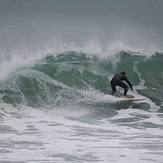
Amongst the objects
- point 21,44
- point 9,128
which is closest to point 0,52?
point 21,44

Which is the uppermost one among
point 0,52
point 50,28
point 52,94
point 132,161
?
point 50,28

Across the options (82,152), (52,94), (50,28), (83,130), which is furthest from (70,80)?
(50,28)

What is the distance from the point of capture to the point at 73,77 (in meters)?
22.7

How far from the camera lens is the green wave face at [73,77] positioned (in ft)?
66.5

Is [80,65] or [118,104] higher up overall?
[80,65]

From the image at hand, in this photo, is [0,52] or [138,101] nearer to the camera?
[138,101]

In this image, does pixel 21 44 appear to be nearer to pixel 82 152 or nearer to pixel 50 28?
pixel 50 28

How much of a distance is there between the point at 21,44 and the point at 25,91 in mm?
9945

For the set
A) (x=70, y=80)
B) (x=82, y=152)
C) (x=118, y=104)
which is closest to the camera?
(x=82, y=152)

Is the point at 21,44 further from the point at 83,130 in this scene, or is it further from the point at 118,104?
the point at 83,130

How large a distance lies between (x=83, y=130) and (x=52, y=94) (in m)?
6.05

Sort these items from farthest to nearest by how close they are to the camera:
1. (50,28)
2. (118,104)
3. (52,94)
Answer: (50,28), (52,94), (118,104)

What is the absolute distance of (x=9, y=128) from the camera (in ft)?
47.4

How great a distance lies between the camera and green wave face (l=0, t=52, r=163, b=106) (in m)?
20.3
